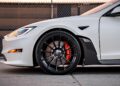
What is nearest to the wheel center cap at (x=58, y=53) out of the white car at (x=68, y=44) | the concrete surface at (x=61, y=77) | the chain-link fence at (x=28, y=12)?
the white car at (x=68, y=44)

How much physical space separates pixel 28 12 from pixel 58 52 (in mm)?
4718

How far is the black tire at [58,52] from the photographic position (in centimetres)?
822

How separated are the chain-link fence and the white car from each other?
173 inches

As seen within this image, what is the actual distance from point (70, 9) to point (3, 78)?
17.9ft

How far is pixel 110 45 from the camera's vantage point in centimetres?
820

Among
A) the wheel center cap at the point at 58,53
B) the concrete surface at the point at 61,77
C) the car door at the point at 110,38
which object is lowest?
the concrete surface at the point at 61,77

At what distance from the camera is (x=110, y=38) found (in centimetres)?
820

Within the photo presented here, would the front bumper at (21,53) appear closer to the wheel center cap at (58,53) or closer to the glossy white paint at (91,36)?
the glossy white paint at (91,36)

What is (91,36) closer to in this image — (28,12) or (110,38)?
(110,38)

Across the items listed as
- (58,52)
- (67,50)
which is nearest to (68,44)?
(67,50)

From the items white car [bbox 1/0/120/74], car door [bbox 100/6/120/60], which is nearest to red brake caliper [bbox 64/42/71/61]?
white car [bbox 1/0/120/74]

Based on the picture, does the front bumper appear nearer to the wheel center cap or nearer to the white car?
the white car

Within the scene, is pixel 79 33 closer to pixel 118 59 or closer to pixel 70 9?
pixel 118 59

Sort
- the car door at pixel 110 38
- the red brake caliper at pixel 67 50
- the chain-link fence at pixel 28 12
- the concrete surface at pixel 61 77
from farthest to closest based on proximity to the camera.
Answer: the chain-link fence at pixel 28 12, the red brake caliper at pixel 67 50, the car door at pixel 110 38, the concrete surface at pixel 61 77
